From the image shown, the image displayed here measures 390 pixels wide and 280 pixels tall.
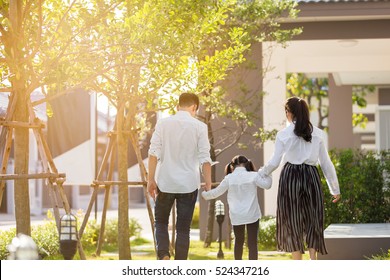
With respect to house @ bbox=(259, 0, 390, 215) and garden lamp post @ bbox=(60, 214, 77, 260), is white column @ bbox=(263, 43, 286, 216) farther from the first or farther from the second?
garden lamp post @ bbox=(60, 214, 77, 260)

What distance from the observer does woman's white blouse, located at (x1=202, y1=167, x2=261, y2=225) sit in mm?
8695

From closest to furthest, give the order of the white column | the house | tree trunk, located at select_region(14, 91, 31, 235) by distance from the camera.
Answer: tree trunk, located at select_region(14, 91, 31, 235) < the house < the white column

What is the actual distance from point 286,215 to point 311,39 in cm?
807

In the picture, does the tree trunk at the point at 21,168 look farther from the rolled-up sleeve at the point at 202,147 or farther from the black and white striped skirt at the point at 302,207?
the black and white striped skirt at the point at 302,207

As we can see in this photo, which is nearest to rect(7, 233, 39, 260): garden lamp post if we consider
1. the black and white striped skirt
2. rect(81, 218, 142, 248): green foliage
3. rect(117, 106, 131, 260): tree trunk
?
rect(117, 106, 131, 260): tree trunk

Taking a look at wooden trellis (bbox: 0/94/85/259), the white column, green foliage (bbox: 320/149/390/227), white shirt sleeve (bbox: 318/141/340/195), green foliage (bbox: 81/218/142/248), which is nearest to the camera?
white shirt sleeve (bbox: 318/141/340/195)

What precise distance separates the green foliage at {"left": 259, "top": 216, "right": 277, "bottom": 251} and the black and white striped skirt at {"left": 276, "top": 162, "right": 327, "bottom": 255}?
576 centimetres

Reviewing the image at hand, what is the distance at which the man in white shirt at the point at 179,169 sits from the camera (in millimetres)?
7551

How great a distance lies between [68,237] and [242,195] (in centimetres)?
200

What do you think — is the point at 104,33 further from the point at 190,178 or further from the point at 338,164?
the point at 338,164

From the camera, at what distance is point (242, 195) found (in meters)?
8.73

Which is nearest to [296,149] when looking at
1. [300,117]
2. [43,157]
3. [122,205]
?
[300,117]

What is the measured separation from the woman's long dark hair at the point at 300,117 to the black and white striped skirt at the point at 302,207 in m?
0.32
